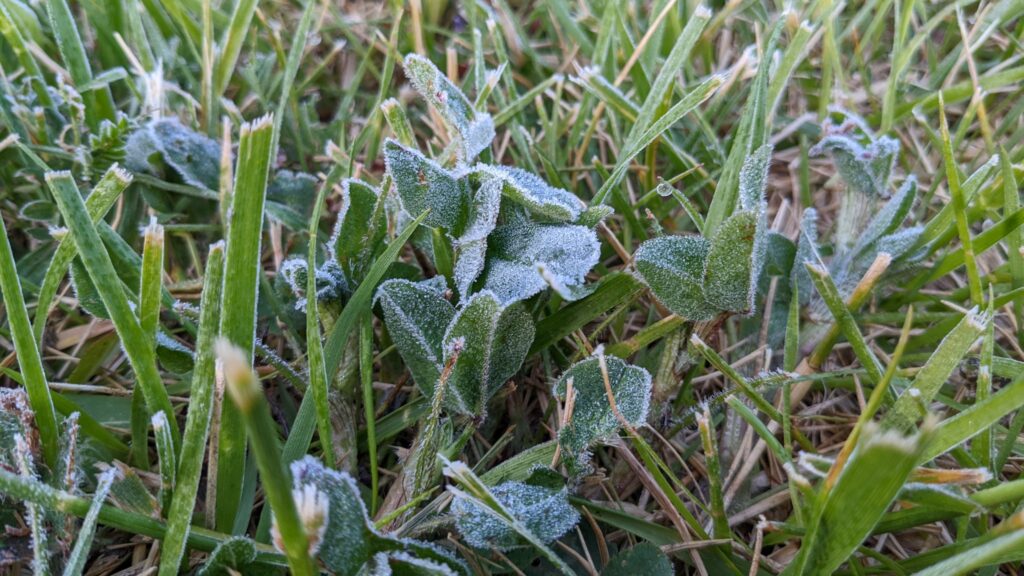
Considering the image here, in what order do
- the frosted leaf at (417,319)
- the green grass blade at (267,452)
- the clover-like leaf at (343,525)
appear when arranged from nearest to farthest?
the green grass blade at (267,452) < the clover-like leaf at (343,525) < the frosted leaf at (417,319)

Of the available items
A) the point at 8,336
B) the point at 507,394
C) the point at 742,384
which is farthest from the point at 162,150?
the point at 742,384

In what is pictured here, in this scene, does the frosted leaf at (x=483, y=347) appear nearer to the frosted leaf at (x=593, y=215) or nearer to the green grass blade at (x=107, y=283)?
the frosted leaf at (x=593, y=215)

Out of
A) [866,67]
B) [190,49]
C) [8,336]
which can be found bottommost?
[8,336]

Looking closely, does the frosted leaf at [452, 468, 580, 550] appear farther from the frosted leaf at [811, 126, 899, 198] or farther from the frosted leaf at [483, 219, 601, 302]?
the frosted leaf at [811, 126, 899, 198]

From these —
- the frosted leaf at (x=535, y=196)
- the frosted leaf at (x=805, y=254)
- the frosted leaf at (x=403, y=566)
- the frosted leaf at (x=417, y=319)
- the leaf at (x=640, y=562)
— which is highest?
the frosted leaf at (x=535, y=196)

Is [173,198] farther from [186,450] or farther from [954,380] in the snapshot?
[954,380]

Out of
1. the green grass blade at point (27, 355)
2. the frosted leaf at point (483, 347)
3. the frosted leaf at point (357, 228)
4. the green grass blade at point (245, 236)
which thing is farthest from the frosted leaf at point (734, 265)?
the green grass blade at point (27, 355)
